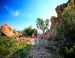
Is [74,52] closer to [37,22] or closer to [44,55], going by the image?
[44,55]

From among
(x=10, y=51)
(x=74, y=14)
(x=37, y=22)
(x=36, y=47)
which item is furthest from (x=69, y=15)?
(x=37, y=22)

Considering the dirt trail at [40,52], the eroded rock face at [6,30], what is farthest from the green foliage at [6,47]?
the eroded rock face at [6,30]

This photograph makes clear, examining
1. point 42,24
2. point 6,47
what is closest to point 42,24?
point 42,24

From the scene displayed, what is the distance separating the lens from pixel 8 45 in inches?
1097

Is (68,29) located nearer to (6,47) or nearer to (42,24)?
(6,47)

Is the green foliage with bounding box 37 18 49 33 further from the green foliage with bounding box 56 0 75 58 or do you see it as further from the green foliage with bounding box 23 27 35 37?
the green foliage with bounding box 56 0 75 58

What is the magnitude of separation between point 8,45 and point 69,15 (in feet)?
36.4

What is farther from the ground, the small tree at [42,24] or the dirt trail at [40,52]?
the small tree at [42,24]

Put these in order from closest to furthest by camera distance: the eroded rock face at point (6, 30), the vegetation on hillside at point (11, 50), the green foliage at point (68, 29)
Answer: the green foliage at point (68, 29) < the vegetation on hillside at point (11, 50) < the eroded rock face at point (6, 30)

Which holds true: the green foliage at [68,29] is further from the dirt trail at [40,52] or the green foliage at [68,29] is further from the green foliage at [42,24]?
the green foliage at [42,24]

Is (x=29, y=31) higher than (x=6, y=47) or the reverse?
higher

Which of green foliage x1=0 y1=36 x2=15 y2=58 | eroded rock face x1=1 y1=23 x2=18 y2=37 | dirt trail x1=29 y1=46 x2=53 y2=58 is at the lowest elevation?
dirt trail x1=29 y1=46 x2=53 y2=58

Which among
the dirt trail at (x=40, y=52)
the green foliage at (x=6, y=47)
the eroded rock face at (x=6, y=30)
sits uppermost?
the eroded rock face at (x=6, y=30)

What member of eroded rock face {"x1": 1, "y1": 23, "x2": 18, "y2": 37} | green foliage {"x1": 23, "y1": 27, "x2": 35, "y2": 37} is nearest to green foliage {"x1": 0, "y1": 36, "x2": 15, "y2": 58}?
eroded rock face {"x1": 1, "y1": 23, "x2": 18, "y2": 37}
